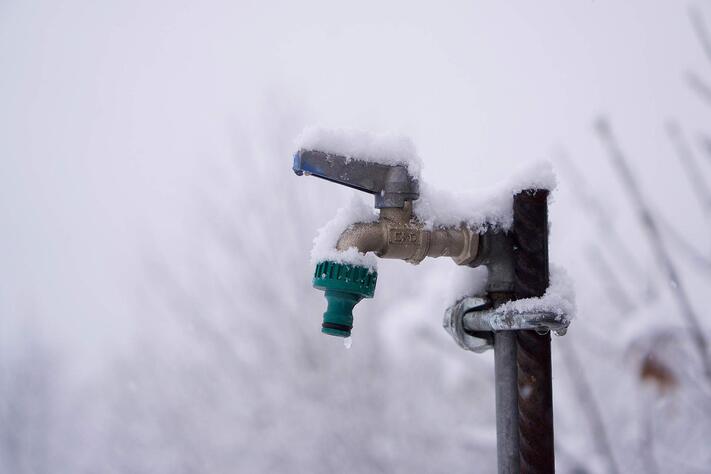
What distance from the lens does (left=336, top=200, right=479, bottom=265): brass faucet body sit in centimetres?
117

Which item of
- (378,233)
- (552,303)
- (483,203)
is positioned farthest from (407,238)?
(552,303)

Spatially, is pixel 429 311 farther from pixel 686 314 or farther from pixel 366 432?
pixel 686 314

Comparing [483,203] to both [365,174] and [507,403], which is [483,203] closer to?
[365,174]

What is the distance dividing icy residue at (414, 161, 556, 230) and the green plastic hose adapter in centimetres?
20

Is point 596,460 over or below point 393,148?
below

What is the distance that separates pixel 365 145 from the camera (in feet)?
3.87

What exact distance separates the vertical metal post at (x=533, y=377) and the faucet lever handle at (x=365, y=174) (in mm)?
237

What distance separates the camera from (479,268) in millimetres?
1279

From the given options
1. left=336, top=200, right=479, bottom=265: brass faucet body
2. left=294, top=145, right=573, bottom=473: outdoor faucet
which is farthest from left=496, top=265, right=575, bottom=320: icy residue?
left=336, top=200, right=479, bottom=265: brass faucet body

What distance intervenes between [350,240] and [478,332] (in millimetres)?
313

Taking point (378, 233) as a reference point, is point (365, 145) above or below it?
above

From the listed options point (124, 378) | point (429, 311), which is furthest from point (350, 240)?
point (124, 378)

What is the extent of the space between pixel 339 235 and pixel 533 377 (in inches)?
16.9

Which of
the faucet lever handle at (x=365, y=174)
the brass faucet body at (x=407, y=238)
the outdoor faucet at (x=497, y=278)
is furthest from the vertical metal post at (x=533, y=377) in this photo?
the faucet lever handle at (x=365, y=174)
